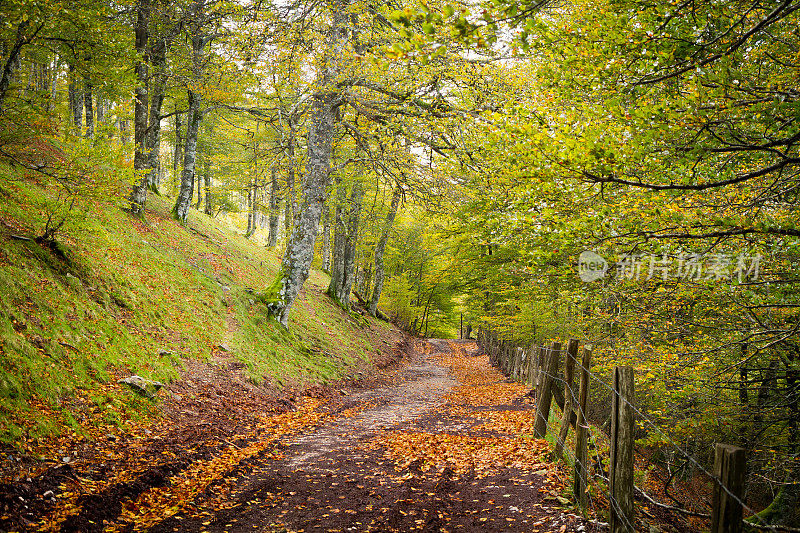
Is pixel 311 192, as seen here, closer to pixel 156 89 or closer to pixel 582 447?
pixel 156 89

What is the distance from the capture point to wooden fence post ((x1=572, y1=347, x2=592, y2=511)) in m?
4.78

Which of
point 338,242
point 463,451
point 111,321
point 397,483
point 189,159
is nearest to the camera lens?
point 397,483

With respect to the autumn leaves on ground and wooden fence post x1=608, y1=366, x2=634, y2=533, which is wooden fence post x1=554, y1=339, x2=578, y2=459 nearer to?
A: the autumn leaves on ground

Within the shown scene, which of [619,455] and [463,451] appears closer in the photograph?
[619,455]

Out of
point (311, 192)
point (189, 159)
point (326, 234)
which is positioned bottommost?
point (326, 234)

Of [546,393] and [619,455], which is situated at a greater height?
[619,455]

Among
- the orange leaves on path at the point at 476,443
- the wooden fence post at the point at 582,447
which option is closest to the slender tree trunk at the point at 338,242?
the orange leaves on path at the point at 476,443

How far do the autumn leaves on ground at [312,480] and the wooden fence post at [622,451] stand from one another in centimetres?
55

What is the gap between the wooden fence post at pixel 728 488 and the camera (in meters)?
2.65

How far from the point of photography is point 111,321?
764cm

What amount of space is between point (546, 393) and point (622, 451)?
3.28 metres

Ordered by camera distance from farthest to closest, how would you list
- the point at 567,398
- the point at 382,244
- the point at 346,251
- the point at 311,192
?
the point at 382,244 < the point at 346,251 < the point at 311,192 < the point at 567,398

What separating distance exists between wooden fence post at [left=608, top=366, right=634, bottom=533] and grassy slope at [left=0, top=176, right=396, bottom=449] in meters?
6.14

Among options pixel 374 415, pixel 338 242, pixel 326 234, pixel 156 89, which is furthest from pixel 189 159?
pixel 374 415
